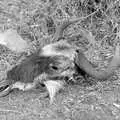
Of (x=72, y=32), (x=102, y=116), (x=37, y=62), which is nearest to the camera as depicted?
(x=102, y=116)

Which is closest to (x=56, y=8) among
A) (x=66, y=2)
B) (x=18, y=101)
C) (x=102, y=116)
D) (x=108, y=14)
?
(x=66, y=2)

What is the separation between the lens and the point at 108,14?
492 cm

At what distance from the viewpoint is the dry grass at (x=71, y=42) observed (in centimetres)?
332

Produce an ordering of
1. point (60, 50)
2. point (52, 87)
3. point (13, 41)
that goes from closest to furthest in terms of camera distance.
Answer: point (52, 87)
point (60, 50)
point (13, 41)

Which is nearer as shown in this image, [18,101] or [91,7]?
[18,101]

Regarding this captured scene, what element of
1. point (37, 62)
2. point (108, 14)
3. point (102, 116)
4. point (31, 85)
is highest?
point (108, 14)

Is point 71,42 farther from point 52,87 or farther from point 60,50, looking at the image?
point 52,87

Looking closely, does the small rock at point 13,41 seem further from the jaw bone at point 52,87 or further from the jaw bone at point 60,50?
the jaw bone at point 52,87

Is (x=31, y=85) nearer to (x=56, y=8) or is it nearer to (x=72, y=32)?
(x=72, y=32)

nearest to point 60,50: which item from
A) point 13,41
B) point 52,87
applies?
point 52,87

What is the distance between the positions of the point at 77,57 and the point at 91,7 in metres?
1.74

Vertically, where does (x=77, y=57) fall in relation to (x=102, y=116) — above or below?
above

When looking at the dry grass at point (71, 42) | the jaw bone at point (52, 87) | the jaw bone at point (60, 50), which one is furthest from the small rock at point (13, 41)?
the jaw bone at point (52, 87)

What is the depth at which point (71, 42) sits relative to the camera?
3863 mm
